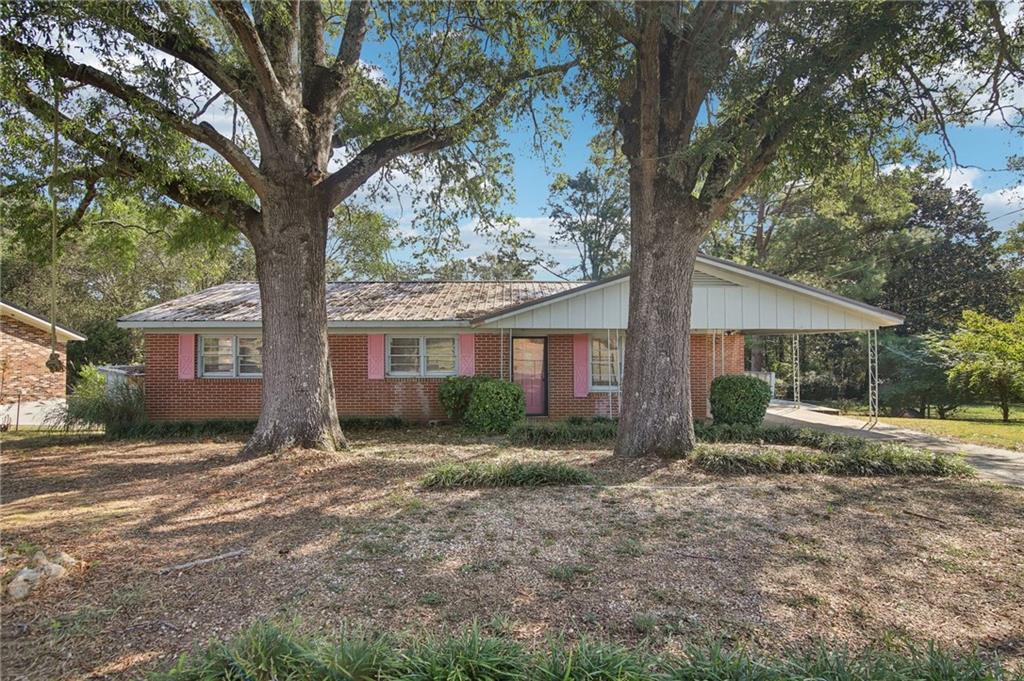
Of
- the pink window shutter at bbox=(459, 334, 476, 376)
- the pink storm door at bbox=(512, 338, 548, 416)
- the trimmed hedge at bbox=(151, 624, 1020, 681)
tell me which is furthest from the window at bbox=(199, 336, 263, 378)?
the trimmed hedge at bbox=(151, 624, 1020, 681)

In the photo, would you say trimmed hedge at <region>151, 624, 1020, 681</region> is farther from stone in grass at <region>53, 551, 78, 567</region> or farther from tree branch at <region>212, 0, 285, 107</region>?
tree branch at <region>212, 0, 285, 107</region>

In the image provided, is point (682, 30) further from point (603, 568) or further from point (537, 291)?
point (537, 291)

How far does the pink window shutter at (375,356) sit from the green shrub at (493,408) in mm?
2832

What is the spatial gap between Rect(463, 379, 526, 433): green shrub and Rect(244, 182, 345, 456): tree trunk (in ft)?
11.7

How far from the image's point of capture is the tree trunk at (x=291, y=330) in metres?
8.39

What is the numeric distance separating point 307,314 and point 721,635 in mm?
7207

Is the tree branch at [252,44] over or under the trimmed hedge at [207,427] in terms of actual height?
over

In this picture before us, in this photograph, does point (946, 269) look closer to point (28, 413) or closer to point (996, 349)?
point (996, 349)

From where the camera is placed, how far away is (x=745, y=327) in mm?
12453

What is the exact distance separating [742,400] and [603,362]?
3.43m

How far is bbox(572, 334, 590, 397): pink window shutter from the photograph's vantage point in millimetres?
13523

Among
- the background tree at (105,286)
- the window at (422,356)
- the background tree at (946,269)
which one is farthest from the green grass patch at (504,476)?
the background tree at (946,269)

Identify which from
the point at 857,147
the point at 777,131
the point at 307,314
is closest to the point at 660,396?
the point at 777,131

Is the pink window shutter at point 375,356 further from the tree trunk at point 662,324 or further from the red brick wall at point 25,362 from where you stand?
the red brick wall at point 25,362
